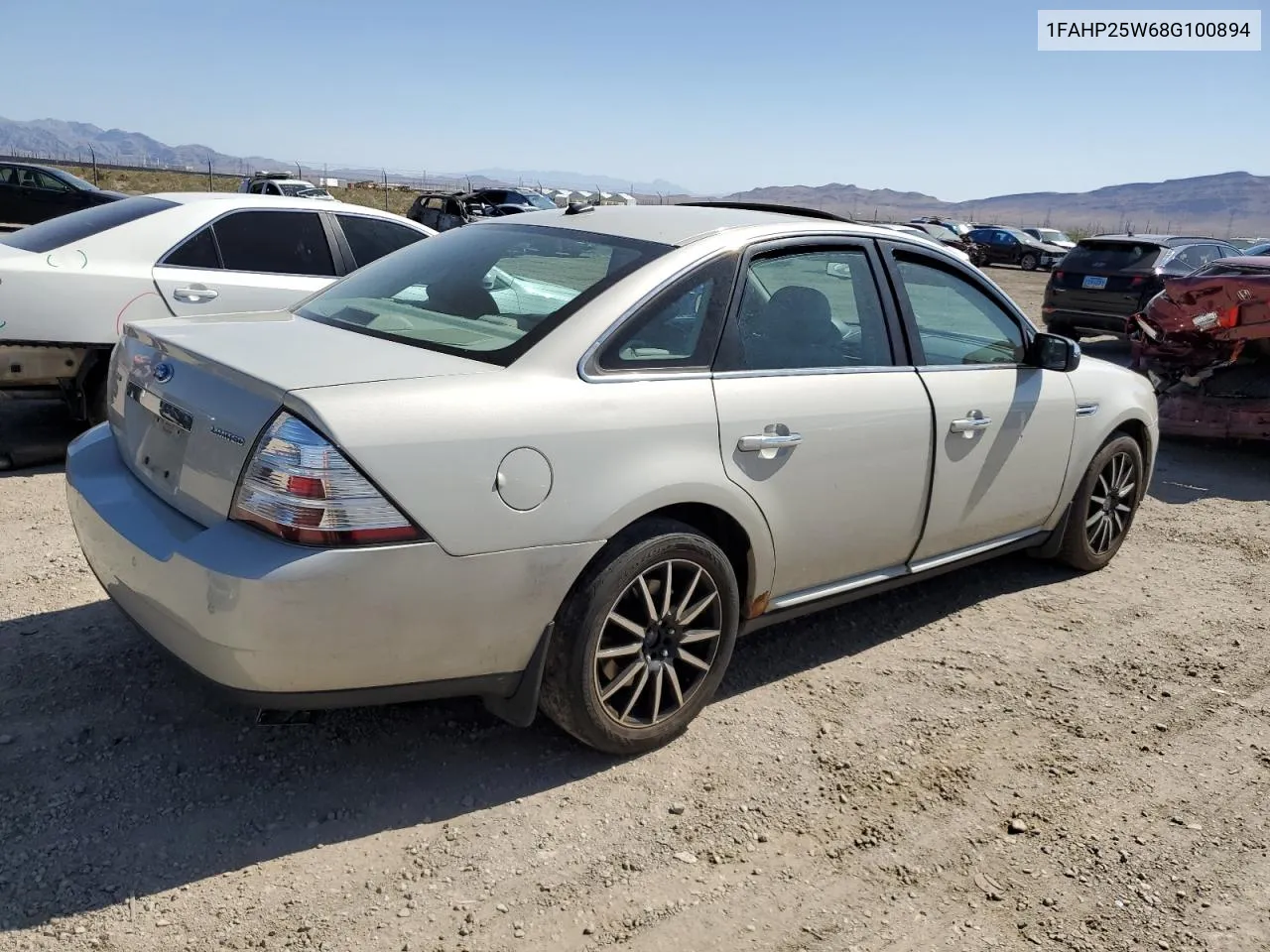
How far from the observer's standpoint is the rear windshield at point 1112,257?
13.7m

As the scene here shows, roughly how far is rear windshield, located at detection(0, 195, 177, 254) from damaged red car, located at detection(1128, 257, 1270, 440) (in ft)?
24.1

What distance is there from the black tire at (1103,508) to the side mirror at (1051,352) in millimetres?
678

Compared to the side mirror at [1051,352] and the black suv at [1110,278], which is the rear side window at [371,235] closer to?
the side mirror at [1051,352]

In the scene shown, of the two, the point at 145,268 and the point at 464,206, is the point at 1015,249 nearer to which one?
the point at 464,206

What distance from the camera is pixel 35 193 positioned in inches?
853

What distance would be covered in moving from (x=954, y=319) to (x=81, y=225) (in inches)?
200

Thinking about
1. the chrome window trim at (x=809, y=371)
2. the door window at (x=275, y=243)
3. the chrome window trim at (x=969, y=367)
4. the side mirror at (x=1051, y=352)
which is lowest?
the chrome window trim at (x=809, y=371)

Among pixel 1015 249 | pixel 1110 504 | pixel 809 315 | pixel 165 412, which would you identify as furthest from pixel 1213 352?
pixel 1015 249

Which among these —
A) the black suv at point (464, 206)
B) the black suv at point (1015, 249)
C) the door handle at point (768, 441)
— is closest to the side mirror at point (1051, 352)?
the door handle at point (768, 441)

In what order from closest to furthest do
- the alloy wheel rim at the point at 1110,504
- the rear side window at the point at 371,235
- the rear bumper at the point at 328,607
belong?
the rear bumper at the point at 328,607 < the alloy wheel rim at the point at 1110,504 < the rear side window at the point at 371,235

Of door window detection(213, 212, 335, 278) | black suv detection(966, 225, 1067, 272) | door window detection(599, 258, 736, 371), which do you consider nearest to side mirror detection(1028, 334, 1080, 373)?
door window detection(599, 258, 736, 371)

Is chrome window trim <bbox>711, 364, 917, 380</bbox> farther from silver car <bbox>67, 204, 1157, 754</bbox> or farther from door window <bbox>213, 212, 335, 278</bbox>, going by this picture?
door window <bbox>213, 212, 335, 278</bbox>

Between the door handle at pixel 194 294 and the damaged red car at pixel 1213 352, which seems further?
the damaged red car at pixel 1213 352

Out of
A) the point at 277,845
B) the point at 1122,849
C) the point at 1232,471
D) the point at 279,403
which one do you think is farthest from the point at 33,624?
the point at 1232,471
